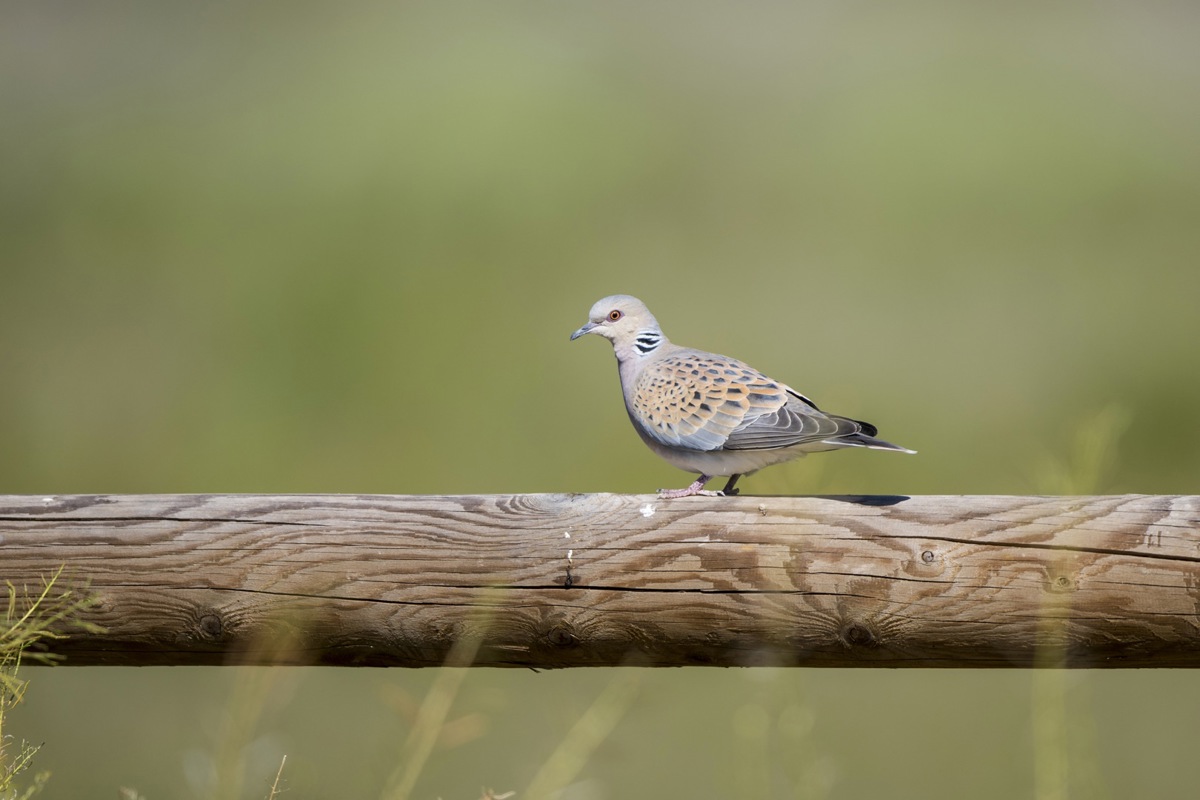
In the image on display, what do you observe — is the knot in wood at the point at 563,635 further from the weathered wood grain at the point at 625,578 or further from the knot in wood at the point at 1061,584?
the knot in wood at the point at 1061,584

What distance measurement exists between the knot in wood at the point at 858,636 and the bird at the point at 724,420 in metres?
0.65

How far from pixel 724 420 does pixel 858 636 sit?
924mm

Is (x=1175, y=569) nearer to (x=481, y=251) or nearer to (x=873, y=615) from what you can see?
(x=873, y=615)

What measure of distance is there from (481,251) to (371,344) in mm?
1650

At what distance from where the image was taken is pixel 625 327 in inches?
122

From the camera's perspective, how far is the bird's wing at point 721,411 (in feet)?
8.17

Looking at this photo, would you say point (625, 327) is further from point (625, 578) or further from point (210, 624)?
point (210, 624)

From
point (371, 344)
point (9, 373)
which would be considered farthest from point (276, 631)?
point (9, 373)

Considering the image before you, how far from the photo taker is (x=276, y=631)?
1796 mm

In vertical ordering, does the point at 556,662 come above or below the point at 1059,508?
below

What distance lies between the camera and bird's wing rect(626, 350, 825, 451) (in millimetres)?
2490

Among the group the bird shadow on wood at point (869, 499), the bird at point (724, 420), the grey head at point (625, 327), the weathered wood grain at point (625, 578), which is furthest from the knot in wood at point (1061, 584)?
the grey head at point (625, 327)

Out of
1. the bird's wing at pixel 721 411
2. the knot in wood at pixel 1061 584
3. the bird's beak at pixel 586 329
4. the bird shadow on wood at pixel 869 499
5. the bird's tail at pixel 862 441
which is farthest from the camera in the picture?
the bird's beak at pixel 586 329

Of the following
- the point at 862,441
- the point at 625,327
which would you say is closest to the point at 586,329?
the point at 625,327
